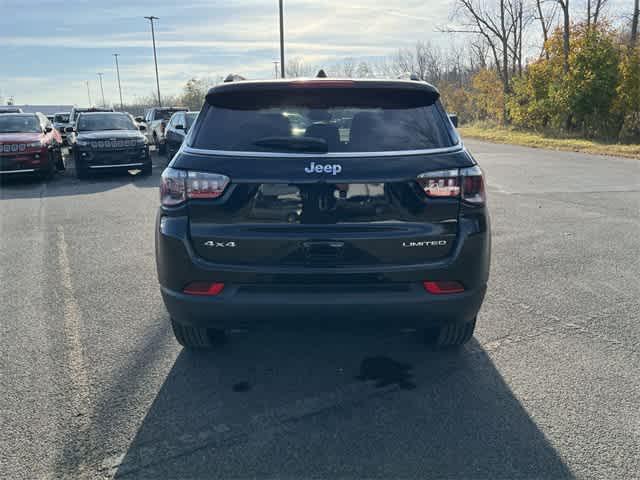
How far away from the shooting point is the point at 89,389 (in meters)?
3.31

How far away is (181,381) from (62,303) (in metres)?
2.12

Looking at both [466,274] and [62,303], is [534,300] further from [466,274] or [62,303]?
[62,303]

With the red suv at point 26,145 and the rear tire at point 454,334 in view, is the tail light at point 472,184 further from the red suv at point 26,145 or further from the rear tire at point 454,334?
the red suv at point 26,145

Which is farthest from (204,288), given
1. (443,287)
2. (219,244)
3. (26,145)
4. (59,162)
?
(59,162)

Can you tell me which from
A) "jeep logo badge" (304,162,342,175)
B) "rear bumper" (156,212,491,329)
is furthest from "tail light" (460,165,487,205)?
"jeep logo badge" (304,162,342,175)

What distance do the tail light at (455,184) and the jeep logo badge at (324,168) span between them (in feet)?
1.48

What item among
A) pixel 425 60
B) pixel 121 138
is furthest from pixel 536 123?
pixel 425 60

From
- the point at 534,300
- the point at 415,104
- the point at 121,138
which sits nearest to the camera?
the point at 415,104

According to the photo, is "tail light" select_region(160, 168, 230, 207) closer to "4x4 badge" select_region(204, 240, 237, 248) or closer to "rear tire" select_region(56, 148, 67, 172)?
"4x4 badge" select_region(204, 240, 237, 248)

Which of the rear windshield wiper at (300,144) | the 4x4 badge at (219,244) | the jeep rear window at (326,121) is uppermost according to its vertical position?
the jeep rear window at (326,121)

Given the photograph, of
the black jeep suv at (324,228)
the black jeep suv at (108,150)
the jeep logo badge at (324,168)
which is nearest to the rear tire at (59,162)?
the black jeep suv at (108,150)

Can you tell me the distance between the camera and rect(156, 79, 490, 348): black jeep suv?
2.91m

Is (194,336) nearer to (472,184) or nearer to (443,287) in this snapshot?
(443,287)

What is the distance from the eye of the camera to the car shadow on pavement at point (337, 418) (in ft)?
8.39
